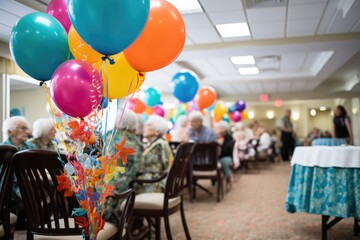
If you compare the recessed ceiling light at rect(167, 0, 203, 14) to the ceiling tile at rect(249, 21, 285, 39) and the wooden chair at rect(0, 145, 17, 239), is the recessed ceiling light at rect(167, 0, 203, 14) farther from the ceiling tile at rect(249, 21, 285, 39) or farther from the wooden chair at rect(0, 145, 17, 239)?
the wooden chair at rect(0, 145, 17, 239)

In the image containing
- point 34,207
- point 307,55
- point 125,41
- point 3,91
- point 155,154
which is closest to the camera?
point 125,41

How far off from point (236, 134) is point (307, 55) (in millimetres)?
2503

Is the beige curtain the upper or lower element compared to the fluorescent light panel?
lower

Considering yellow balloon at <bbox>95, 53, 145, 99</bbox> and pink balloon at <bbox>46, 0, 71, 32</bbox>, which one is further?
pink balloon at <bbox>46, 0, 71, 32</bbox>

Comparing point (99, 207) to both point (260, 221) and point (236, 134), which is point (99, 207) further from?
point (236, 134)

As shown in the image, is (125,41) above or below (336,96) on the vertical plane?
below

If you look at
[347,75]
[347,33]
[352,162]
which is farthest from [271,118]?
[352,162]

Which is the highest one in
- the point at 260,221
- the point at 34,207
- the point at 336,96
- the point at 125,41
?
the point at 336,96

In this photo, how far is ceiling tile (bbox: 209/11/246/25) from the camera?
15.7 feet

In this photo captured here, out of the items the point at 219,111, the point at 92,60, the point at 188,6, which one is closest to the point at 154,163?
the point at 92,60

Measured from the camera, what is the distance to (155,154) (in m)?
3.21

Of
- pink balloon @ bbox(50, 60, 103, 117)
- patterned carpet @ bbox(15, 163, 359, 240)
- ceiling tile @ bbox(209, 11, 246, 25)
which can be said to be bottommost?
patterned carpet @ bbox(15, 163, 359, 240)

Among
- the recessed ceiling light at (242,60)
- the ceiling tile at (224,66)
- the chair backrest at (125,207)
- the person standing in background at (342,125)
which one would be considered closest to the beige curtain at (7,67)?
the ceiling tile at (224,66)

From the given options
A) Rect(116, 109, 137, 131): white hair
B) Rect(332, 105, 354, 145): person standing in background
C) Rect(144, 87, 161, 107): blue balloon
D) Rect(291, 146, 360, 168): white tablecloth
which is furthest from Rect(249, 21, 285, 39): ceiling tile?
Rect(116, 109, 137, 131): white hair
